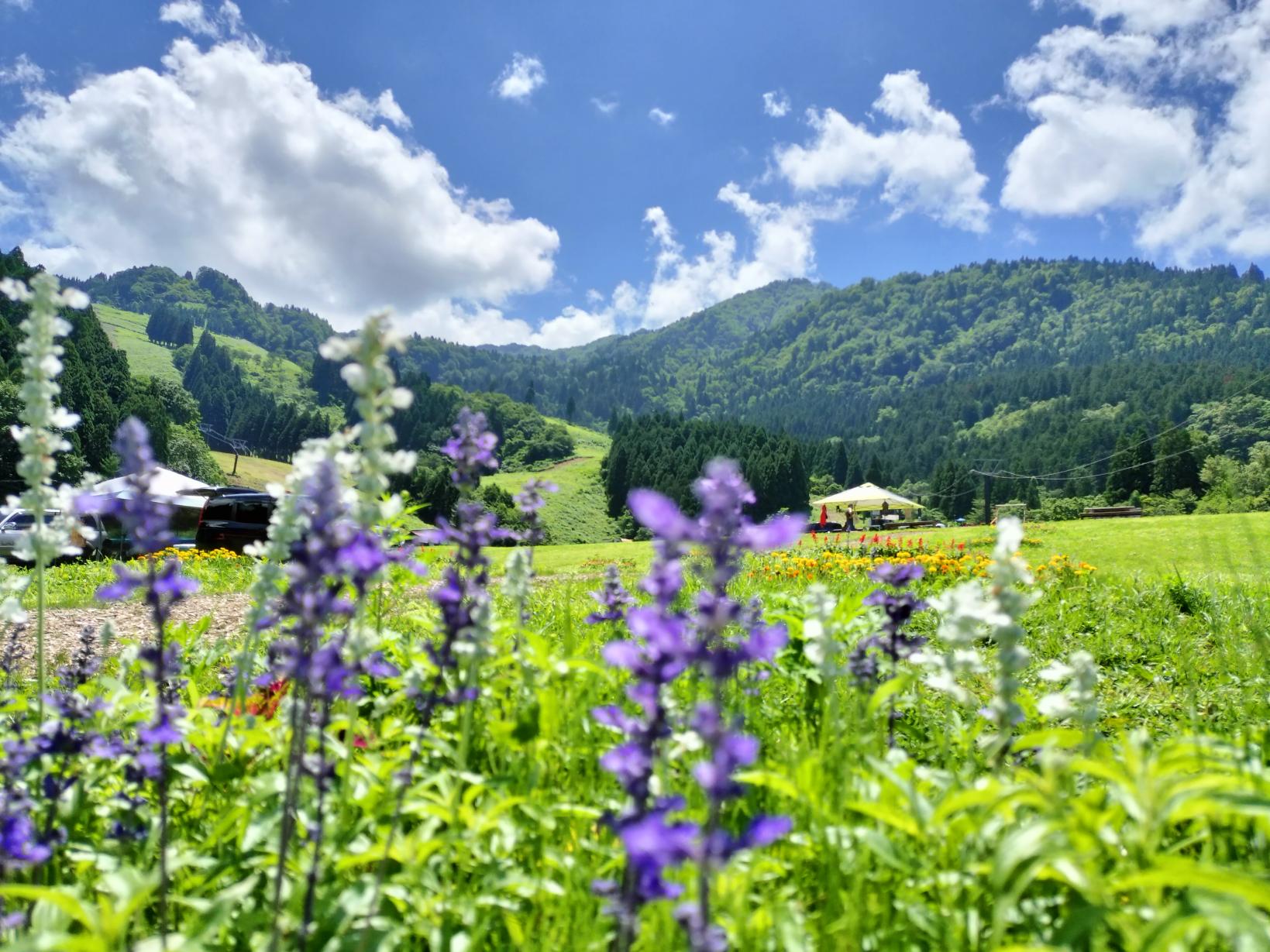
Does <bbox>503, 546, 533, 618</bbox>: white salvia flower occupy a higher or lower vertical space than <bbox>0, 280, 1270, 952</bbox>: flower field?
higher

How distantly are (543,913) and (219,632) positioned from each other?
9603 millimetres

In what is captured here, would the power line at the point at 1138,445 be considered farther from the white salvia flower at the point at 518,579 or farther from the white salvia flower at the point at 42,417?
the white salvia flower at the point at 42,417

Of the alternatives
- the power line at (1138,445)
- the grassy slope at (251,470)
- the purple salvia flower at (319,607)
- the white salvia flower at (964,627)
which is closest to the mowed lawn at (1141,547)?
the white salvia flower at (964,627)

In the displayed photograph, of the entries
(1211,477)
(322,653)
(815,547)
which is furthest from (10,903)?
(1211,477)

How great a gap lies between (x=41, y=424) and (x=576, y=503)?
128 m

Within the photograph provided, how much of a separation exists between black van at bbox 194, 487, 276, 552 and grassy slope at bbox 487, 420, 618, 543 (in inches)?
2739

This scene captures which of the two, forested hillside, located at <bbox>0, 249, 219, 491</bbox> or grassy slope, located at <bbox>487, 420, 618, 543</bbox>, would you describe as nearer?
forested hillside, located at <bbox>0, 249, 219, 491</bbox>

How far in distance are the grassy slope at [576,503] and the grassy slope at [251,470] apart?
3829cm

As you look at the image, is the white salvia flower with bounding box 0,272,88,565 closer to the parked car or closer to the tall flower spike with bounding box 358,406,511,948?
the tall flower spike with bounding box 358,406,511,948

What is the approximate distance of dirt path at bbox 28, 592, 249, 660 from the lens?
30.8ft

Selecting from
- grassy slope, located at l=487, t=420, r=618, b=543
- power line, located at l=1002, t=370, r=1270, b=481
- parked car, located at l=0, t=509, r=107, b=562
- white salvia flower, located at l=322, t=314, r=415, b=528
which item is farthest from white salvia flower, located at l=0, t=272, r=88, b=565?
power line, located at l=1002, t=370, r=1270, b=481

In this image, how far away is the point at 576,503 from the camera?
429 feet

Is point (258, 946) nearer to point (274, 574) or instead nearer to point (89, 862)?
point (89, 862)


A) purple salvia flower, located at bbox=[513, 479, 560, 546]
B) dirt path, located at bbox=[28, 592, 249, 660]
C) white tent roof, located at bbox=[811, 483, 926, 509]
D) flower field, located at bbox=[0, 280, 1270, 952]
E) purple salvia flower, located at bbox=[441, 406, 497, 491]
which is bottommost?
dirt path, located at bbox=[28, 592, 249, 660]
